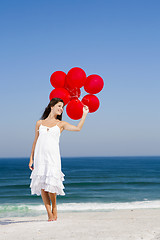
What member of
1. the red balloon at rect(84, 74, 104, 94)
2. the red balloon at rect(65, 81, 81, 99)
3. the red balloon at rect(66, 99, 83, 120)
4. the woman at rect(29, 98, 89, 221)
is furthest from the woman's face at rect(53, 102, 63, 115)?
the red balloon at rect(84, 74, 104, 94)

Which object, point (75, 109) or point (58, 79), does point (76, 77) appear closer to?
point (58, 79)

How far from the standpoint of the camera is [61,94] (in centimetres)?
676

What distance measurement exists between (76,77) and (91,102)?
657 mm

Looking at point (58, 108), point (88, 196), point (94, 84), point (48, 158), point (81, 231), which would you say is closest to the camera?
point (81, 231)

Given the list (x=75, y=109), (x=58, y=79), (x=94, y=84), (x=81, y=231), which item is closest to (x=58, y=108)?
(x=75, y=109)

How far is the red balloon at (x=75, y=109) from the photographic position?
6.68 metres

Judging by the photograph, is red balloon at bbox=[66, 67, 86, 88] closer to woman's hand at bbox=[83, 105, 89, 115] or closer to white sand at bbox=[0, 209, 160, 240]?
woman's hand at bbox=[83, 105, 89, 115]

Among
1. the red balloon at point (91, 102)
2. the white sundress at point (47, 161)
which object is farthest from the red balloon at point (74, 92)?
the white sundress at point (47, 161)

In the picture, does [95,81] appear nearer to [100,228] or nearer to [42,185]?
[42,185]

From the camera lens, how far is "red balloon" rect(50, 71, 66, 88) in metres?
7.08

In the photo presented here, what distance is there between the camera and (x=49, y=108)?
254 inches

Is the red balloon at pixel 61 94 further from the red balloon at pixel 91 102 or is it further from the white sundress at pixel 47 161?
the white sundress at pixel 47 161

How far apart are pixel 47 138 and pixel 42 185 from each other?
0.96 metres

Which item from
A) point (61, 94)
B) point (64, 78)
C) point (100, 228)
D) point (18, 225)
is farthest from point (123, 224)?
point (64, 78)
